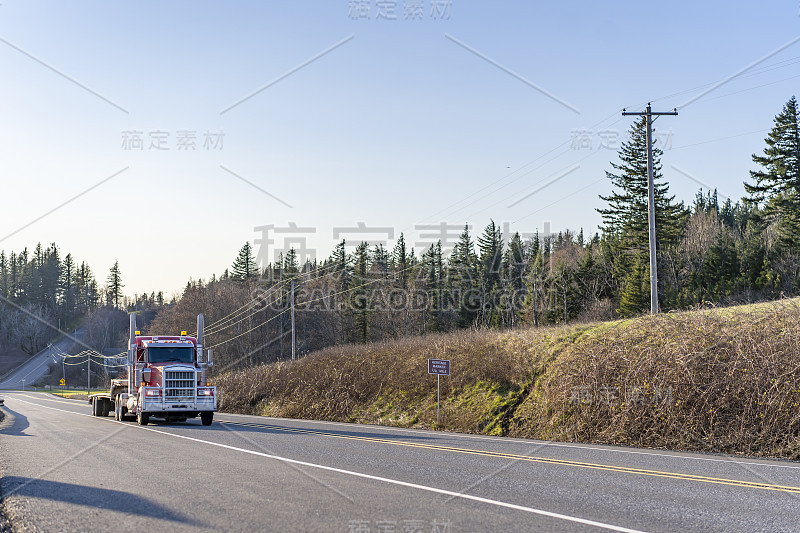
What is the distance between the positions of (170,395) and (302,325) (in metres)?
76.8

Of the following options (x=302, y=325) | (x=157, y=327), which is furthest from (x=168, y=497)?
(x=302, y=325)

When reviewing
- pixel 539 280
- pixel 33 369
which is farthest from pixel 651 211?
pixel 33 369

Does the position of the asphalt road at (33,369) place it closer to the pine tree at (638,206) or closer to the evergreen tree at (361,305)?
the evergreen tree at (361,305)

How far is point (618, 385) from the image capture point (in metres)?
19.0

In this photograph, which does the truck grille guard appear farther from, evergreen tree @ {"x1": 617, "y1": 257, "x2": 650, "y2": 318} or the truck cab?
evergreen tree @ {"x1": 617, "y1": 257, "x2": 650, "y2": 318}

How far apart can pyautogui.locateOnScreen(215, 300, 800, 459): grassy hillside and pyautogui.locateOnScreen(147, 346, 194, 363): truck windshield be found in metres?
7.45

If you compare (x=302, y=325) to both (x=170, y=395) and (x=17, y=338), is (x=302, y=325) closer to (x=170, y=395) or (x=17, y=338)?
(x=170, y=395)

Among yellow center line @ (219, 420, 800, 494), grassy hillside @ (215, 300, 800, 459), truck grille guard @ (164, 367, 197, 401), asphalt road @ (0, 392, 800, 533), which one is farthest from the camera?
truck grille guard @ (164, 367, 197, 401)

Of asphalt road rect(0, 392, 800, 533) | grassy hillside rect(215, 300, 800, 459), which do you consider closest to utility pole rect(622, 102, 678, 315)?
grassy hillside rect(215, 300, 800, 459)

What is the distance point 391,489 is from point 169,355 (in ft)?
64.5

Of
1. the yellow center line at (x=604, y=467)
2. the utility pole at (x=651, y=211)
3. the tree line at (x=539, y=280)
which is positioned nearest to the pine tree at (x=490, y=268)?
the tree line at (x=539, y=280)

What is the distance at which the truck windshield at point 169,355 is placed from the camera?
87.8ft

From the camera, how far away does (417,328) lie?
95.2 metres

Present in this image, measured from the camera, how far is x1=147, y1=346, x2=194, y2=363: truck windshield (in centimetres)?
2677
